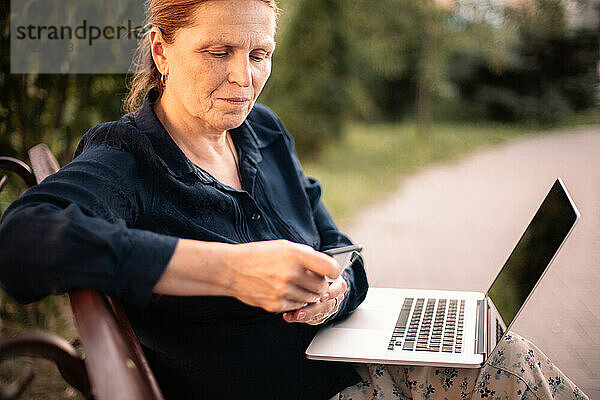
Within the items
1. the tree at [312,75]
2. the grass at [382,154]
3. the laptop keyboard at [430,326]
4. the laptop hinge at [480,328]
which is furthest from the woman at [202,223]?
the tree at [312,75]

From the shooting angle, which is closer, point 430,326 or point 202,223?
point 202,223

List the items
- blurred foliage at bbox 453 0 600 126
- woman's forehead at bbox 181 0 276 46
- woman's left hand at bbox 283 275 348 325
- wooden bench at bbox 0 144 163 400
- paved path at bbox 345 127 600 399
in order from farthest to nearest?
blurred foliage at bbox 453 0 600 126 < paved path at bbox 345 127 600 399 < woman's forehead at bbox 181 0 276 46 < woman's left hand at bbox 283 275 348 325 < wooden bench at bbox 0 144 163 400

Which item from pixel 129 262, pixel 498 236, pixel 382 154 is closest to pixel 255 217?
pixel 129 262

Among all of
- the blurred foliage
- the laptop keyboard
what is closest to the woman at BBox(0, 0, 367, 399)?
the laptop keyboard

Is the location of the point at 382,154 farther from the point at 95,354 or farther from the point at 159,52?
the point at 95,354

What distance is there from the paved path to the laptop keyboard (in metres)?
1.23

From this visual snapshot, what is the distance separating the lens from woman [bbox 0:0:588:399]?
87 cm

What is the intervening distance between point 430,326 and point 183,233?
516 mm

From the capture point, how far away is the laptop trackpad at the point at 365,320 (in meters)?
1.33

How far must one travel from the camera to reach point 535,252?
4.08ft

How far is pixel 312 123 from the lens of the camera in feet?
24.3

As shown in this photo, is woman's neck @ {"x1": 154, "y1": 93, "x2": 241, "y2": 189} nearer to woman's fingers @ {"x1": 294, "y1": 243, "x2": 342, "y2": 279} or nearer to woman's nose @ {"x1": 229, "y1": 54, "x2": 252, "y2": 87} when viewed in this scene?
woman's nose @ {"x1": 229, "y1": 54, "x2": 252, "y2": 87}

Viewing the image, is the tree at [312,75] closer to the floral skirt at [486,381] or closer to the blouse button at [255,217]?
the blouse button at [255,217]

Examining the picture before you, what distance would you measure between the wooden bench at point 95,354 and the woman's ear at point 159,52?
1.94 feet
